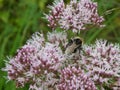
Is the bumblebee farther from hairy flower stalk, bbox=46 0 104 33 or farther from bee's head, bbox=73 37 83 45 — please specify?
hairy flower stalk, bbox=46 0 104 33

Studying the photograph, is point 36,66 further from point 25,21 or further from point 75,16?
point 25,21

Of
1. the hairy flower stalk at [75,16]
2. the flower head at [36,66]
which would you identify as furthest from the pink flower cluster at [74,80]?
the hairy flower stalk at [75,16]

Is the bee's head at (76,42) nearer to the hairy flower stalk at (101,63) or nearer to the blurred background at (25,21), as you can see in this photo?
the hairy flower stalk at (101,63)

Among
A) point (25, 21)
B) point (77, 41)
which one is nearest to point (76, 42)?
point (77, 41)

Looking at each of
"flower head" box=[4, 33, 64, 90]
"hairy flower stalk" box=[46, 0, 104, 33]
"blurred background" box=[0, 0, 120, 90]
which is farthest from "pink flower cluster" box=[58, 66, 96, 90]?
"blurred background" box=[0, 0, 120, 90]

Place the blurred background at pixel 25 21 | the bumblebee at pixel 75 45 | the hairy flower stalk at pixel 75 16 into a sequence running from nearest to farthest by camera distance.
→ the bumblebee at pixel 75 45 → the hairy flower stalk at pixel 75 16 → the blurred background at pixel 25 21
